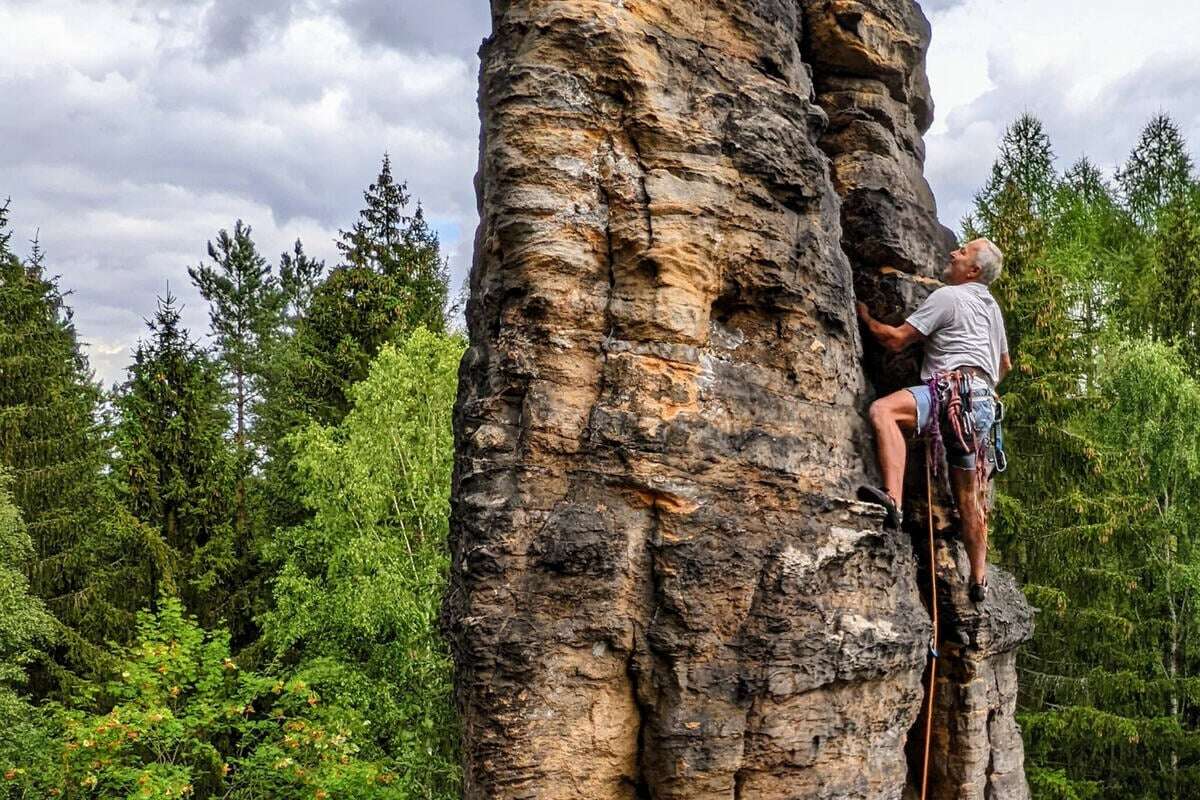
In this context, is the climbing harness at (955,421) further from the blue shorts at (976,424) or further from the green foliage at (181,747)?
the green foliage at (181,747)

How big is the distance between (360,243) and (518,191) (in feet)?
73.4

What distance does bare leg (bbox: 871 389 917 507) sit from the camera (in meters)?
6.45

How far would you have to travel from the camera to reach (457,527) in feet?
19.6

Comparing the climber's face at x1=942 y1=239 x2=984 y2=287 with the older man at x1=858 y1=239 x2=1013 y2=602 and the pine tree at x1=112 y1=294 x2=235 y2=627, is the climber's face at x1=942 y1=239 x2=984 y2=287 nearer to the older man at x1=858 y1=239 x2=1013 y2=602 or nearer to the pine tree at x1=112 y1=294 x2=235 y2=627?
the older man at x1=858 y1=239 x2=1013 y2=602

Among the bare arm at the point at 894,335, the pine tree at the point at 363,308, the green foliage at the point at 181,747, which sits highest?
the pine tree at the point at 363,308

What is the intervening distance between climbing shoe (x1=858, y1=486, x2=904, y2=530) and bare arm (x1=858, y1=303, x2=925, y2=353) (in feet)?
4.23

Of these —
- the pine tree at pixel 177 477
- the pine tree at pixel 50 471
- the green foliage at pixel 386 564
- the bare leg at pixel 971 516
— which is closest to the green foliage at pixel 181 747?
the green foliage at pixel 386 564

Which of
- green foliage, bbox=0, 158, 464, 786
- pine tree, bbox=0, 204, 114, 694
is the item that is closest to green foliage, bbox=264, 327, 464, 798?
green foliage, bbox=0, 158, 464, 786

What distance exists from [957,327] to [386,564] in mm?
13362

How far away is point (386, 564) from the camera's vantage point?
1845cm

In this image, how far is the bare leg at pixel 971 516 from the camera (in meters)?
7.07

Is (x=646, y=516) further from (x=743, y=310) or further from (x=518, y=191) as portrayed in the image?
(x=518, y=191)

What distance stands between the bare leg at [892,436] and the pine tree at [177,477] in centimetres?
1708

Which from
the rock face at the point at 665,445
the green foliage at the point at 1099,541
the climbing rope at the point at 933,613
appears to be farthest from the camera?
the green foliage at the point at 1099,541
